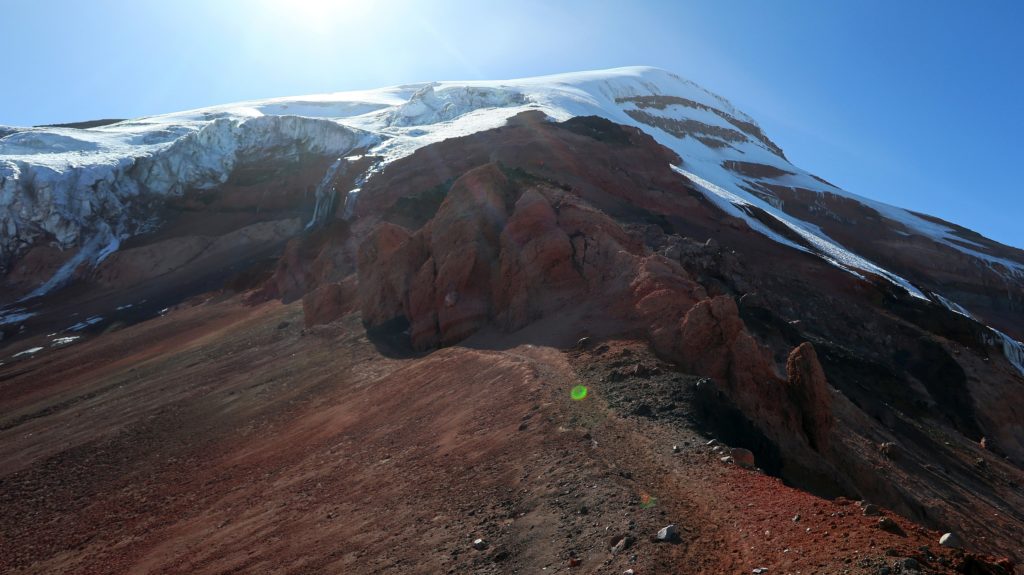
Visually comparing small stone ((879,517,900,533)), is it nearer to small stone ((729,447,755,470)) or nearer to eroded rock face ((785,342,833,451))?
small stone ((729,447,755,470))

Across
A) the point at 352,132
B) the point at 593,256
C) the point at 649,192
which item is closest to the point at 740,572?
the point at 593,256

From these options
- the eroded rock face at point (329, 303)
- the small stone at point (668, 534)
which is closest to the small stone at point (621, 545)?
the small stone at point (668, 534)

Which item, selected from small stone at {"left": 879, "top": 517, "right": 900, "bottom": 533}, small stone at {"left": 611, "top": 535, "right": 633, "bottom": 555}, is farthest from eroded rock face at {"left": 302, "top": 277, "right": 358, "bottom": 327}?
small stone at {"left": 879, "top": 517, "right": 900, "bottom": 533}

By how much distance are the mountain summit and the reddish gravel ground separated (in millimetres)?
88

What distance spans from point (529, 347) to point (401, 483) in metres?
5.94

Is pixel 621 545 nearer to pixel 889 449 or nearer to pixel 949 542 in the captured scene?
pixel 949 542

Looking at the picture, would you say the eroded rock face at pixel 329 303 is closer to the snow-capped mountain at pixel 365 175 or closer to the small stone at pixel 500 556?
the small stone at pixel 500 556

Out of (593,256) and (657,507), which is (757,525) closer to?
(657,507)

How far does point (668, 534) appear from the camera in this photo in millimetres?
7273

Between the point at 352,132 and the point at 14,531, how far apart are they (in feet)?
200

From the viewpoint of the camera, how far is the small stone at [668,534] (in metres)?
7.25

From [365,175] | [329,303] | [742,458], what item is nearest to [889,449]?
[742,458]

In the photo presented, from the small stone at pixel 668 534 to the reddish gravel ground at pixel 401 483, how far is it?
0.26 ft

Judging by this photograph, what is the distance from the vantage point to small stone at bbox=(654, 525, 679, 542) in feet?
23.8
